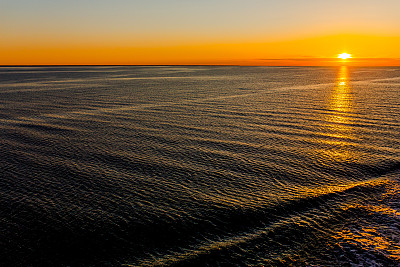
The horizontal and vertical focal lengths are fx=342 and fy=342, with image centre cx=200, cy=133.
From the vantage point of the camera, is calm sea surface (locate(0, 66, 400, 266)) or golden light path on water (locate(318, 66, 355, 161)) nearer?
calm sea surface (locate(0, 66, 400, 266))

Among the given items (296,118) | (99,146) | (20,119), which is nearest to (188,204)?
(99,146)

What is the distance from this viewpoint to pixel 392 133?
16.8 metres

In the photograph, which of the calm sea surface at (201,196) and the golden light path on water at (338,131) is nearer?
the calm sea surface at (201,196)

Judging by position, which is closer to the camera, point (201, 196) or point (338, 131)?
point (201, 196)

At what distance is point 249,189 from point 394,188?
4.22 metres

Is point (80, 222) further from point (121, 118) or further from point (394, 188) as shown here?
point (121, 118)

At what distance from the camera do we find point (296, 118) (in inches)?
863

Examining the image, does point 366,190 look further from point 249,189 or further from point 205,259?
point 205,259

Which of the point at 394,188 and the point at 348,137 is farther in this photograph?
the point at 348,137

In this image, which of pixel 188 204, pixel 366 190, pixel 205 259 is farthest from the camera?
pixel 366 190

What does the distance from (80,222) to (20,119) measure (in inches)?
670

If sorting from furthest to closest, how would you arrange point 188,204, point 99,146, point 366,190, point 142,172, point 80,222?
point 99,146
point 142,172
point 366,190
point 188,204
point 80,222

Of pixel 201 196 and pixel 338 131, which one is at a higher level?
pixel 338 131

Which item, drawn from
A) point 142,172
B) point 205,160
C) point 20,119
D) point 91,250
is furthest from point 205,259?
point 20,119
